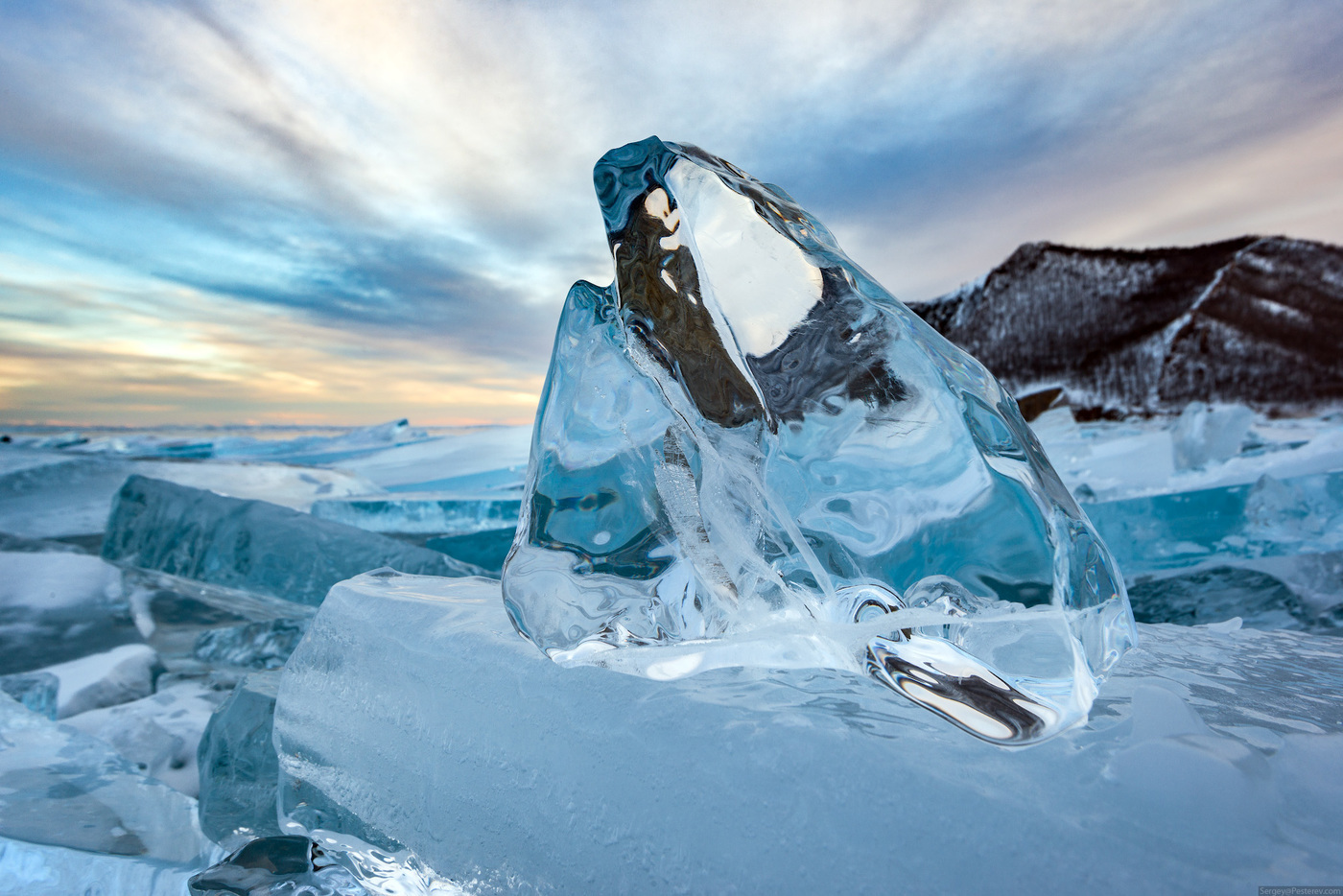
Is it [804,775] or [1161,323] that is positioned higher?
[1161,323]

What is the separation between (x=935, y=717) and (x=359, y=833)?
1.94 ft

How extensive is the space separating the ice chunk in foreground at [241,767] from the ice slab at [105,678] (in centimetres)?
56

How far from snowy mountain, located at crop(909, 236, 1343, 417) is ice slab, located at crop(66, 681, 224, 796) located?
5388mm

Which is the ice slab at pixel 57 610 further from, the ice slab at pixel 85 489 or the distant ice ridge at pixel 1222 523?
the distant ice ridge at pixel 1222 523

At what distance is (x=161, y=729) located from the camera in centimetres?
109

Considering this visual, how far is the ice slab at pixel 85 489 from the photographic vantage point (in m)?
2.99

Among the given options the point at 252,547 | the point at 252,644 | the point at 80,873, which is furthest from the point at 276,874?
the point at 252,547

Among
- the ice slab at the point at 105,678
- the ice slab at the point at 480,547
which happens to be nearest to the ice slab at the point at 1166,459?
the ice slab at the point at 480,547

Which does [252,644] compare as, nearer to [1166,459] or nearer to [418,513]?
[418,513]

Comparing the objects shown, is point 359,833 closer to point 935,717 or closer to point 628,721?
point 628,721

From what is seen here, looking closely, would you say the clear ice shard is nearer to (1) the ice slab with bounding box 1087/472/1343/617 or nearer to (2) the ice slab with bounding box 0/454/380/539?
(1) the ice slab with bounding box 1087/472/1343/617

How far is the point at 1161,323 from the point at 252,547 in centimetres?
744

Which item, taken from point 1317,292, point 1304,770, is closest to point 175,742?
point 1304,770

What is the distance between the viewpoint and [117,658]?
141 centimetres
